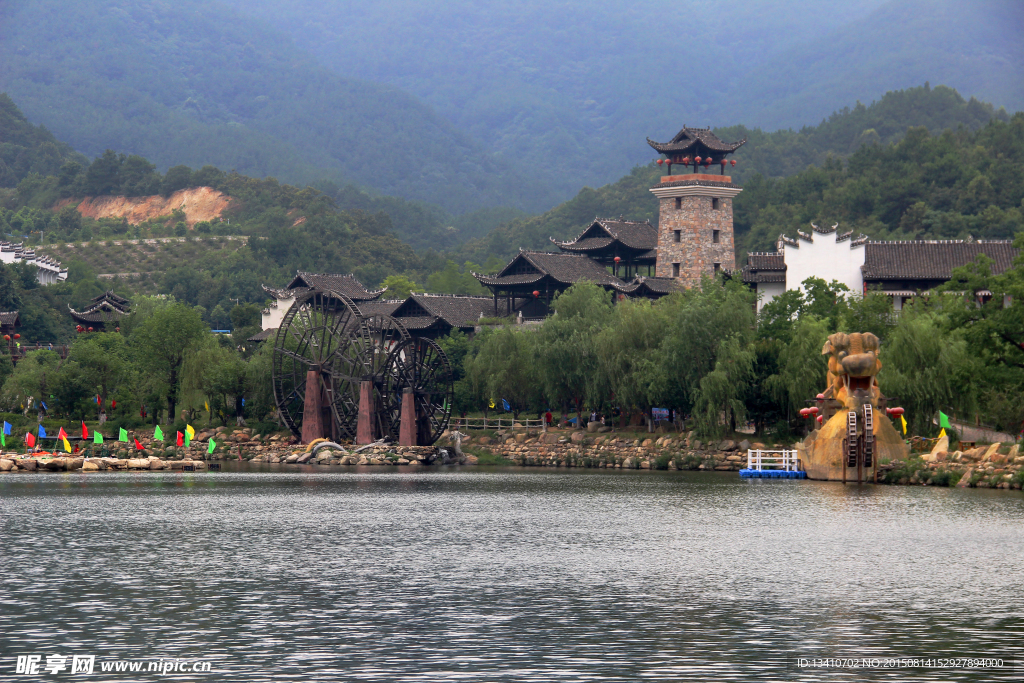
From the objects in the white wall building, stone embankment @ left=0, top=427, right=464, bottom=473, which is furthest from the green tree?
the white wall building

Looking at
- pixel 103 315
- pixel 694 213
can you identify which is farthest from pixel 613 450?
pixel 103 315

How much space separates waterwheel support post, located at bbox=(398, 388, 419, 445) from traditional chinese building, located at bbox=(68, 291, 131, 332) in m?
37.0

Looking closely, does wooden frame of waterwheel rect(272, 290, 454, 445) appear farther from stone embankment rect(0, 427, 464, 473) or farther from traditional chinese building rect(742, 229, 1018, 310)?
traditional chinese building rect(742, 229, 1018, 310)

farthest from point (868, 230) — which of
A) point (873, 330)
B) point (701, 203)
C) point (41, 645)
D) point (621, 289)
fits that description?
point (41, 645)

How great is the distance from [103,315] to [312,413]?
38063 mm

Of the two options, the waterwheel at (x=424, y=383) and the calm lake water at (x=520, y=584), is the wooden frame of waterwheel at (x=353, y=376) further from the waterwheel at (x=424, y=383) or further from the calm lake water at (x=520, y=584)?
the calm lake water at (x=520, y=584)

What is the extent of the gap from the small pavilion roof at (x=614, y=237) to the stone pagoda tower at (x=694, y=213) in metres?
2.92

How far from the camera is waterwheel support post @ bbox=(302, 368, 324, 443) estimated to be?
2466 inches

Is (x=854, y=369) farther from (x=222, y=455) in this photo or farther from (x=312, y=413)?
(x=222, y=455)

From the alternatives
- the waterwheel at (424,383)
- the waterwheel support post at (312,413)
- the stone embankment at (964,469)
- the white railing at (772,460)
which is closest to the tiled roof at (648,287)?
the waterwheel at (424,383)

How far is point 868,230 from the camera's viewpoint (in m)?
89.8

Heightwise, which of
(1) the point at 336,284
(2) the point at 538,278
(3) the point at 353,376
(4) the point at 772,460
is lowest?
(4) the point at 772,460

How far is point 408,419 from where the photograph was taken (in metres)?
60.6

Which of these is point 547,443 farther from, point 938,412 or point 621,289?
point 938,412
